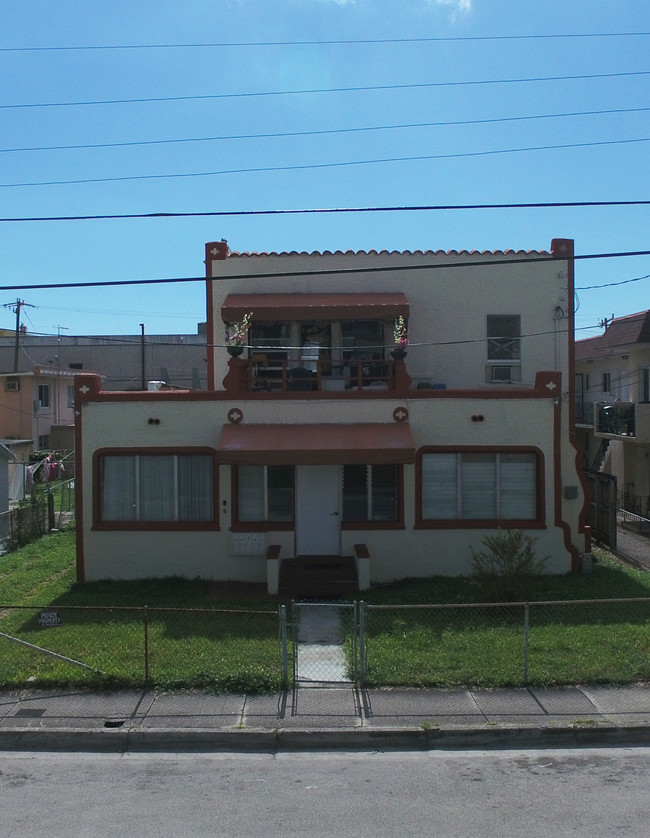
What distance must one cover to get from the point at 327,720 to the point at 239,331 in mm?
8983

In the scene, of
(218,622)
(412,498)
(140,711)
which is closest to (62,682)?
(140,711)

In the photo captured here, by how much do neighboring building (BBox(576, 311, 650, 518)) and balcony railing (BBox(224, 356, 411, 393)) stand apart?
10678 mm

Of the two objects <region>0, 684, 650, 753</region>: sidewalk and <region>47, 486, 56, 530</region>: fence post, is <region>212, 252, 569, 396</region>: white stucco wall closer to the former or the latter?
<region>47, 486, 56, 530</region>: fence post

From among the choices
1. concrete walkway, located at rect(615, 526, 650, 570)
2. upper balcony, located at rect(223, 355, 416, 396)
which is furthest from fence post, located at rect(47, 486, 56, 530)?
concrete walkway, located at rect(615, 526, 650, 570)

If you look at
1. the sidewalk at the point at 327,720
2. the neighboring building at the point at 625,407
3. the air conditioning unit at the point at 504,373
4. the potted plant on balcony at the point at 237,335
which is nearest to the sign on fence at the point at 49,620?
the sidewalk at the point at 327,720

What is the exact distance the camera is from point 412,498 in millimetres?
14398

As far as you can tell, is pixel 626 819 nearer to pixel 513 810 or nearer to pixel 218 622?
pixel 513 810

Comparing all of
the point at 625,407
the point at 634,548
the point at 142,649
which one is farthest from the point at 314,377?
the point at 625,407

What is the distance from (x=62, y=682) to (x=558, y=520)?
→ 30.1ft

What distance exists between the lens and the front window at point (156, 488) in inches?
572

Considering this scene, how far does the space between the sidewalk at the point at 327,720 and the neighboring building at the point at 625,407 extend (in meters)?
16.1

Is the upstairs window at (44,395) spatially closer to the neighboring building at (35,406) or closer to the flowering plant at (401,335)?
the neighboring building at (35,406)

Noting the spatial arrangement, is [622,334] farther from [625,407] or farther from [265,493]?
[265,493]

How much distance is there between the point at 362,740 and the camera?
312 inches
